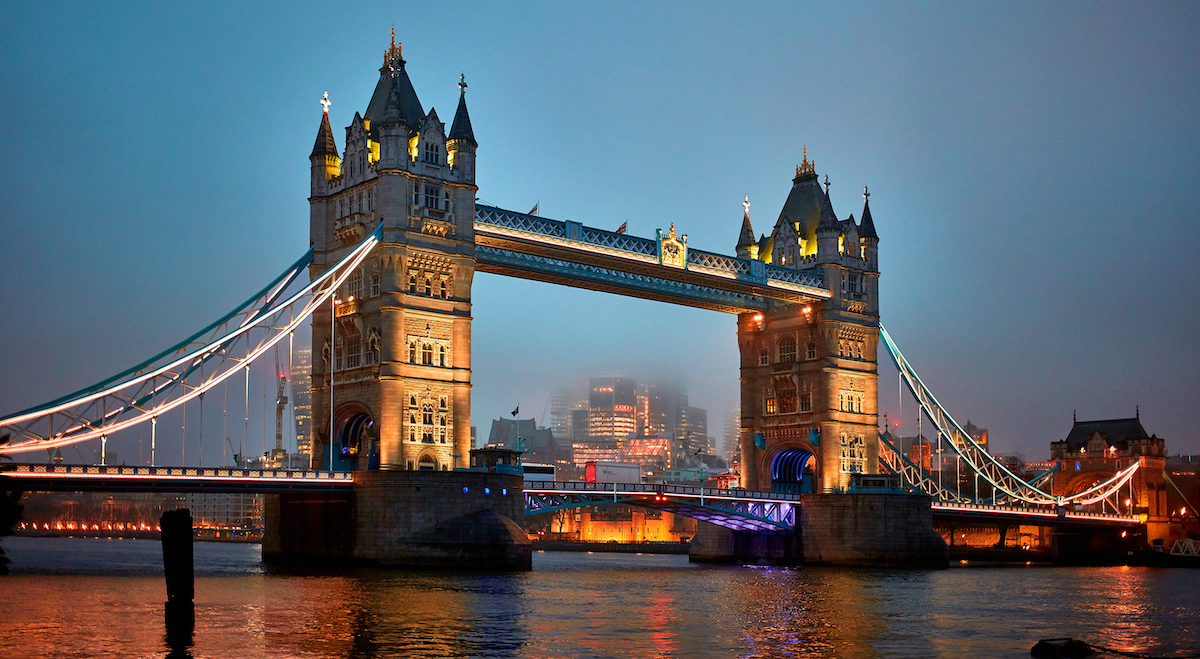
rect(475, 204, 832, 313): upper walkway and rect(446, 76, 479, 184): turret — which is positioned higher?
rect(446, 76, 479, 184): turret

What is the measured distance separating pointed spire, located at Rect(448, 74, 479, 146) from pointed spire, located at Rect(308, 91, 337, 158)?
721 centimetres

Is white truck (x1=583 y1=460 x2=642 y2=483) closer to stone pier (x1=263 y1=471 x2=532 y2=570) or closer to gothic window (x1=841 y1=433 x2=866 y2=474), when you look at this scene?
gothic window (x1=841 y1=433 x2=866 y2=474)

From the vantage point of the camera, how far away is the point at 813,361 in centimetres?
9181

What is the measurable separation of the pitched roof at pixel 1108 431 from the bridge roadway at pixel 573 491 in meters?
10.7

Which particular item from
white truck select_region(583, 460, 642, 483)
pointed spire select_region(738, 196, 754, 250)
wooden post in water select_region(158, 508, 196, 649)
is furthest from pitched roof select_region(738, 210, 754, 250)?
wooden post in water select_region(158, 508, 196, 649)

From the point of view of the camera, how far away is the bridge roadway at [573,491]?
58781 millimetres

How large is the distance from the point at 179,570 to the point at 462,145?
36.4 meters

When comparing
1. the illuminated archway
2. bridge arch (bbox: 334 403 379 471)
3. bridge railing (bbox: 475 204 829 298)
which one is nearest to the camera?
bridge arch (bbox: 334 403 379 471)

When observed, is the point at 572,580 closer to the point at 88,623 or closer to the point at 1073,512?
the point at 88,623

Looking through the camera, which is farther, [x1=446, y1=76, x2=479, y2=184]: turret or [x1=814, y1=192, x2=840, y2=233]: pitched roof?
[x1=814, y1=192, x2=840, y2=233]: pitched roof

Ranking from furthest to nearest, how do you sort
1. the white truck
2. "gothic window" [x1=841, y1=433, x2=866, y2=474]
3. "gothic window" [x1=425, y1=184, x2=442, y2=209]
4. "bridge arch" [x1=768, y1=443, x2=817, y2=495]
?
the white truck < "bridge arch" [x1=768, y1=443, x2=817, y2=495] < "gothic window" [x1=841, y1=433, x2=866, y2=474] < "gothic window" [x1=425, y1=184, x2=442, y2=209]

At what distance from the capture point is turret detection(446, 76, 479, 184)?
237 ft

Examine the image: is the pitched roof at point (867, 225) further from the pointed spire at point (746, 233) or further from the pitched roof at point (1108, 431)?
the pitched roof at point (1108, 431)

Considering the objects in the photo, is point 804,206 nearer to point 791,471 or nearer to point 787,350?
point 787,350
